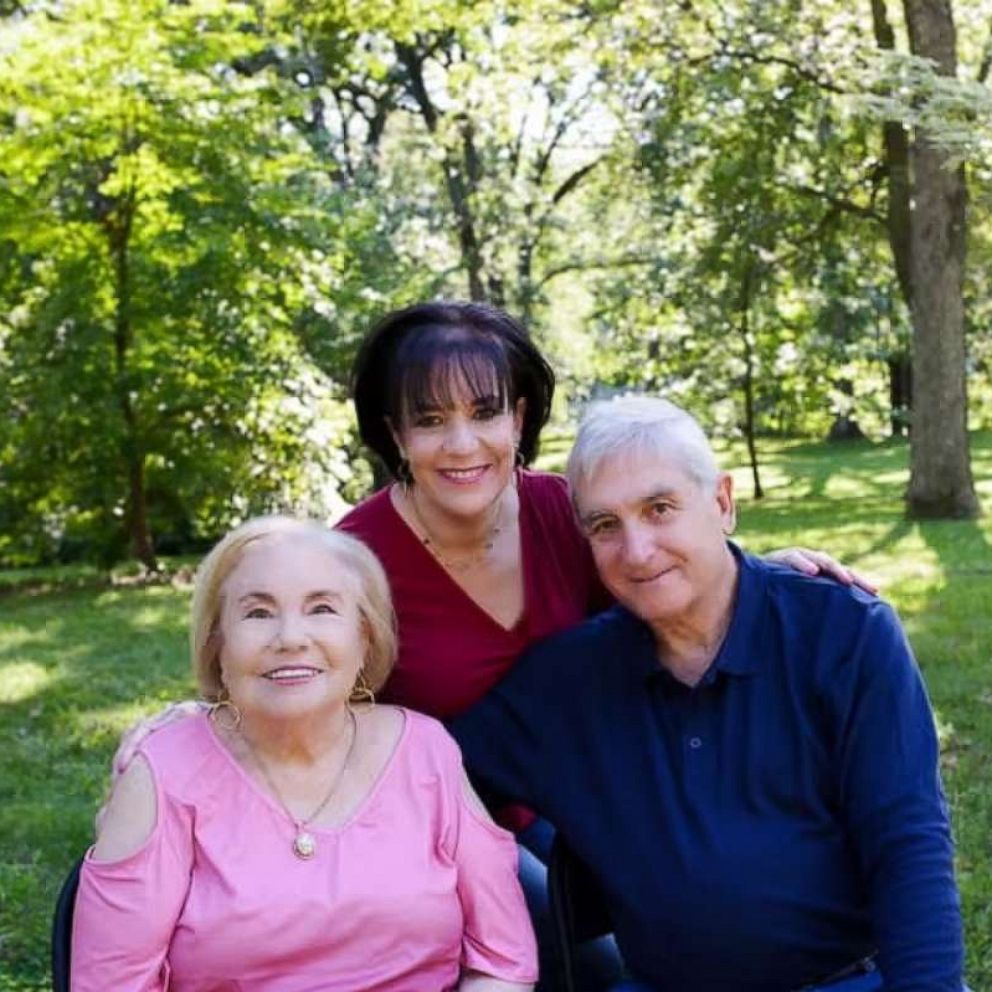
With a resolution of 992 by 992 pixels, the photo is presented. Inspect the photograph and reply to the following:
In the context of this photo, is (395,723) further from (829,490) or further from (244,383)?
(829,490)

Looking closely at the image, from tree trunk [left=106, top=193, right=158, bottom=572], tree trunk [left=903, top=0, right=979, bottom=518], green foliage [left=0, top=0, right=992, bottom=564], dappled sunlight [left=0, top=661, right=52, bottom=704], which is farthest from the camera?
tree trunk [left=903, top=0, right=979, bottom=518]

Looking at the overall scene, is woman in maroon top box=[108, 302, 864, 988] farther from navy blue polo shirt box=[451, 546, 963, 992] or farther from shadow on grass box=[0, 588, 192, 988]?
shadow on grass box=[0, 588, 192, 988]

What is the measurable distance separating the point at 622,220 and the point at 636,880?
23.7 metres

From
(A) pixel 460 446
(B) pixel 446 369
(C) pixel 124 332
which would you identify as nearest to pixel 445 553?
(A) pixel 460 446

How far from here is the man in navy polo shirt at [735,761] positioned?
219cm

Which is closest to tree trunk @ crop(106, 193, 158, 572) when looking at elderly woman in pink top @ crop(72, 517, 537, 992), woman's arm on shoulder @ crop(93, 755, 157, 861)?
elderly woman in pink top @ crop(72, 517, 537, 992)

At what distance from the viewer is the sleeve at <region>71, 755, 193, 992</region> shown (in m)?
2.15

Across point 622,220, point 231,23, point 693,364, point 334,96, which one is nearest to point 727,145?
point 693,364

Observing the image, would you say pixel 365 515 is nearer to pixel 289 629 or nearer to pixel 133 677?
pixel 289 629

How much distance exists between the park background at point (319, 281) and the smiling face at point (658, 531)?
2388 mm

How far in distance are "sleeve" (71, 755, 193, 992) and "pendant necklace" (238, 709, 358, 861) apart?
18cm

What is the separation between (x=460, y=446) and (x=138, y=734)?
2.58ft

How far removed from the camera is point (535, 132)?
26203 millimetres

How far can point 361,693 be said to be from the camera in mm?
2471
